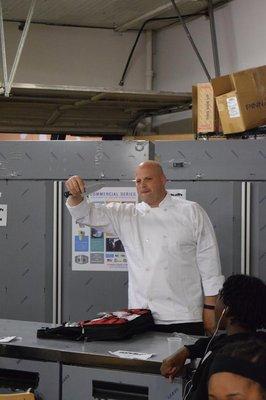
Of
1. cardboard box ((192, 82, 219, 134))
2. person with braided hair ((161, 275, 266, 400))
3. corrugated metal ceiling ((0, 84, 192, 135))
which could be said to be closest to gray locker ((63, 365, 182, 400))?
person with braided hair ((161, 275, 266, 400))

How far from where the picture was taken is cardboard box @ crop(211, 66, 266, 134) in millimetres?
4762

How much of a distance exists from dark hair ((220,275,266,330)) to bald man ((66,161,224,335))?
0.93 meters

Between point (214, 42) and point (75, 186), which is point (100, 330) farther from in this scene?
point (214, 42)

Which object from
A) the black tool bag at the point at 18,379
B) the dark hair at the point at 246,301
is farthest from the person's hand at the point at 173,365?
the black tool bag at the point at 18,379

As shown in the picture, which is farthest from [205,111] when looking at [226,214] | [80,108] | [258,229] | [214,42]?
[80,108]

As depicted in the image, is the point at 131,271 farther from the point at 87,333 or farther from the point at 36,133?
the point at 36,133

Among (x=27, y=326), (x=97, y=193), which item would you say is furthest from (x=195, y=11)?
(x=27, y=326)

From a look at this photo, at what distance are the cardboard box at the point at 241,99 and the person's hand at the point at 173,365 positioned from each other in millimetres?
2455

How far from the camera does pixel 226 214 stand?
16.0ft

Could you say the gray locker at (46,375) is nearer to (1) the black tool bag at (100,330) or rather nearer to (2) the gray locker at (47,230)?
(1) the black tool bag at (100,330)

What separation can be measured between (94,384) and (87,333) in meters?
0.25

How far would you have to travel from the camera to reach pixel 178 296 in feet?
12.1

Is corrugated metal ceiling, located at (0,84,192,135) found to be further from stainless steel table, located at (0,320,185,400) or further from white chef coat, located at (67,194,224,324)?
stainless steel table, located at (0,320,185,400)

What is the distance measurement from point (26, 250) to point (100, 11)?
2.83 meters
